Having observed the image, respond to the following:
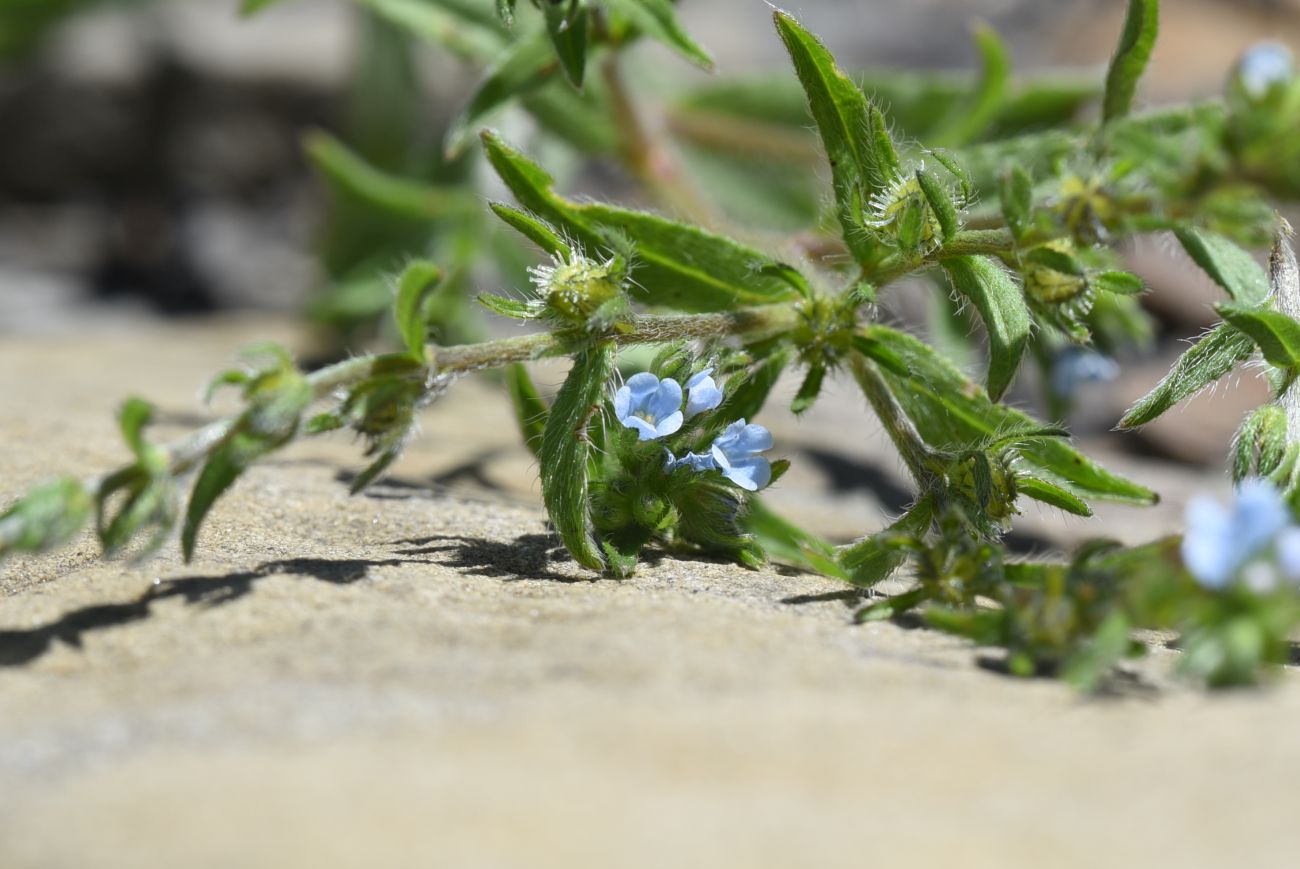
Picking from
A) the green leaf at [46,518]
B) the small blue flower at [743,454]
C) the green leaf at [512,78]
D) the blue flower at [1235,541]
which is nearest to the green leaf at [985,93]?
the green leaf at [512,78]

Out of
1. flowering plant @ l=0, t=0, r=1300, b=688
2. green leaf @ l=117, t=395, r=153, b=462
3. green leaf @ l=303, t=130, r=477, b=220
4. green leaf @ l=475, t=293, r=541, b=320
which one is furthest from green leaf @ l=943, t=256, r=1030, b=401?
green leaf @ l=303, t=130, r=477, b=220

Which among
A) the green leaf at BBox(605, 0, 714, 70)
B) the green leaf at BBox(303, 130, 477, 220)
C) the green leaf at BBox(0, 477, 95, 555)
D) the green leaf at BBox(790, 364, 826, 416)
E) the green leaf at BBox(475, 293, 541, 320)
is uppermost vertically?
the green leaf at BBox(605, 0, 714, 70)

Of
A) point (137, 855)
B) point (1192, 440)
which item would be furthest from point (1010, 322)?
point (1192, 440)

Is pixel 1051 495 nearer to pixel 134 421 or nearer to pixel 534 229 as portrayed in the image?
pixel 534 229

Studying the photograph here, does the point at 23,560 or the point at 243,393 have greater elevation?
the point at 243,393

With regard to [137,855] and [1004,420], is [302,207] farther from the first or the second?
[137,855]

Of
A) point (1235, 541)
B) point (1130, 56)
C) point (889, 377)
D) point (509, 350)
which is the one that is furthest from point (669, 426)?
point (1130, 56)

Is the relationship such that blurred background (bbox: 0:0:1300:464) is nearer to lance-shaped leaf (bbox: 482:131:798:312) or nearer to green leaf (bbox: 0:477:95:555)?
lance-shaped leaf (bbox: 482:131:798:312)

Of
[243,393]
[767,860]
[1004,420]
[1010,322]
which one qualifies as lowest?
[767,860]
